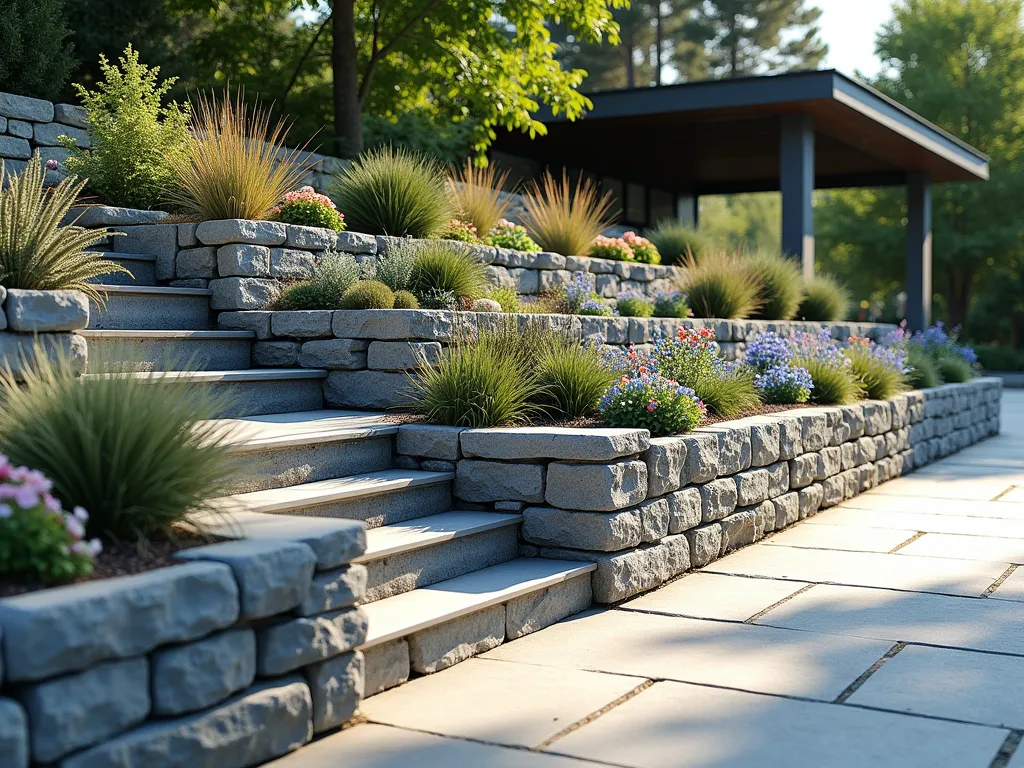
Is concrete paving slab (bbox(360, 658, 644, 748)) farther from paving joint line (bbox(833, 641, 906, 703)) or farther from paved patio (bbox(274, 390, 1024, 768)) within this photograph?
paving joint line (bbox(833, 641, 906, 703))

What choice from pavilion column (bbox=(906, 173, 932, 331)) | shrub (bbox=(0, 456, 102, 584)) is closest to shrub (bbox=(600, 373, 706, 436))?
shrub (bbox=(0, 456, 102, 584))

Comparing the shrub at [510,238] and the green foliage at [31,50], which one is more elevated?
the green foliage at [31,50]

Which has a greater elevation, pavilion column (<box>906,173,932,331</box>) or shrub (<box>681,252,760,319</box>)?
pavilion column (<box>906,173,932,331</box>)

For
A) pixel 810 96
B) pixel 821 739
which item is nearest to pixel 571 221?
pixel 810 96

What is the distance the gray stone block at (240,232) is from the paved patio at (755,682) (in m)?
2.96

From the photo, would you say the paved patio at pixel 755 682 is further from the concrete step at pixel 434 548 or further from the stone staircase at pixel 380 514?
the concrete step at pixel 434 548

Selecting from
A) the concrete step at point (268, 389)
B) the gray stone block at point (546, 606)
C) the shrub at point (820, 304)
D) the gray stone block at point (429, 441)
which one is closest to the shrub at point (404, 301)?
the concrete step at point (268, 389)

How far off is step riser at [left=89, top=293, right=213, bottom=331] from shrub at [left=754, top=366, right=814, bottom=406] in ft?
12.0

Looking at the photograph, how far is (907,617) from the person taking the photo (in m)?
4.04

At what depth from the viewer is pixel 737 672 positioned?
340cm

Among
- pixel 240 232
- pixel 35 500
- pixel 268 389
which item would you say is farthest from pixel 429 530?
pixel 240 232

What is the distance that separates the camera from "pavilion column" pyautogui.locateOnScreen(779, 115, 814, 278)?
12070 mm

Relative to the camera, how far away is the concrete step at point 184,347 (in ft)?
15.4

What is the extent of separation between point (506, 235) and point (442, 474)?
4066 millimetres
